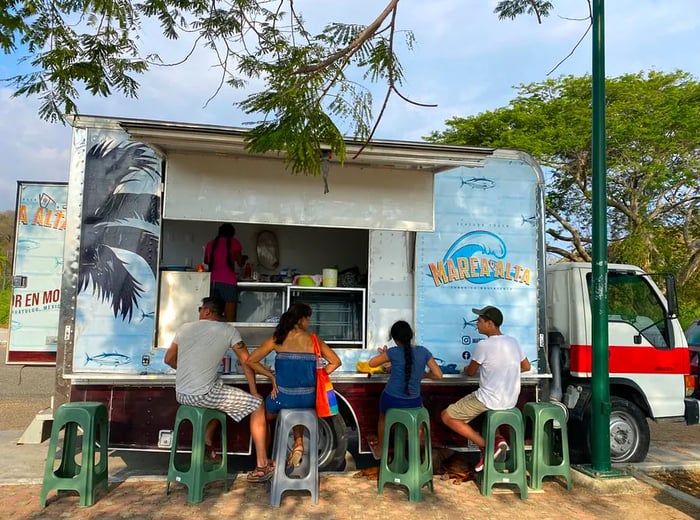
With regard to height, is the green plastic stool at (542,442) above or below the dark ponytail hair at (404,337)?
below

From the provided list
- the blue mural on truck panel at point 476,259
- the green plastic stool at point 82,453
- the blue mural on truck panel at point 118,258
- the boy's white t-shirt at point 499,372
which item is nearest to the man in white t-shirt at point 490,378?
the boy's white t-shirt at point 499,372

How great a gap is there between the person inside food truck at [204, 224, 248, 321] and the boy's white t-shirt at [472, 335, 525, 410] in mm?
2598

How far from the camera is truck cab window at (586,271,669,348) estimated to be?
607 centimetres

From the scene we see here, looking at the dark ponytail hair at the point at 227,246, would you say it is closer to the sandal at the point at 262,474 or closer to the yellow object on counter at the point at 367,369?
the yellow object on counter at the point at 367,369

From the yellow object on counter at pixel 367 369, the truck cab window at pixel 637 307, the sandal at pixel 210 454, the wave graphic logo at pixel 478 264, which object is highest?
the wave graphic logo at pixel 478 264

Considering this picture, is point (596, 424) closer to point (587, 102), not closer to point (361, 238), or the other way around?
point (361, 238)

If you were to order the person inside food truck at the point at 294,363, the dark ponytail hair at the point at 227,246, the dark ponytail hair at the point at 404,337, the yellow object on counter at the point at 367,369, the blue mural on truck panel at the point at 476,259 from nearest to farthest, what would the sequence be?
the person inside food truck at the point at 294,363 < the dark ponytail hair at the point at 404,337 < the yellow object on counter at the point at 367,369 < the blue mural on truck panel at the point at 476,259 < the dark ponytail hair at the point at 227,246

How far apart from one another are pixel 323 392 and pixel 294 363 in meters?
0.33

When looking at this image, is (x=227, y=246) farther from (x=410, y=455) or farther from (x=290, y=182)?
(x=410, y=455)

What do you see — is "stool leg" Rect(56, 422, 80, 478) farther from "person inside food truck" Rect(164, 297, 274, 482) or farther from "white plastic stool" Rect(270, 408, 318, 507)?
"white plastic stool" Rect(270, 408, 318, 507)

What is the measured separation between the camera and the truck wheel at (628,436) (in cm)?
595

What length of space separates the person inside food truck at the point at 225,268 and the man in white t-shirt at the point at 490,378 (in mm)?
2436

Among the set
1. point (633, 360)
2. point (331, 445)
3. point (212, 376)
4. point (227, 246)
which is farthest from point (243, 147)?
point (633, 360)

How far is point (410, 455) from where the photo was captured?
15.3ft
